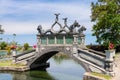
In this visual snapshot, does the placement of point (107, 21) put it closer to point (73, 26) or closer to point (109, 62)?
point (73, 26)

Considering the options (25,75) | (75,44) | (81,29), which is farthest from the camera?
(25,75)

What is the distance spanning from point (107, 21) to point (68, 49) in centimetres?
1027

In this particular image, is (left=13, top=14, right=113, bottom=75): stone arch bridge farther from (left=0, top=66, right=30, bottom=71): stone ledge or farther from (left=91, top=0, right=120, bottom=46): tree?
(left=91, top=0, right=120, bottom=46): tree

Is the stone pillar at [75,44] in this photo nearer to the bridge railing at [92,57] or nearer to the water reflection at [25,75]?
the bridge railing at [92,57]

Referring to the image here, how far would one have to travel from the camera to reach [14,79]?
109ft

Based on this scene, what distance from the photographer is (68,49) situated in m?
34.7

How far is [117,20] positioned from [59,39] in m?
10.0

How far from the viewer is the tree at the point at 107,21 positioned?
42375 mm

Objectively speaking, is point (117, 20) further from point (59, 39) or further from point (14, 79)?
point (14, 79)

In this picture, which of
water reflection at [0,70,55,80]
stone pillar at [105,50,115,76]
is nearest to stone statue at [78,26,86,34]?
water reflection at [0,70,55,80]

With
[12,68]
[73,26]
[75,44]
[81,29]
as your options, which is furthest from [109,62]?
[12,68]

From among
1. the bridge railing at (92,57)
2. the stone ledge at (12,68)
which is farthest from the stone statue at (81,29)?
the stone ledge at (12,68)

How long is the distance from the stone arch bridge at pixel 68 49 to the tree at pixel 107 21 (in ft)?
29.9

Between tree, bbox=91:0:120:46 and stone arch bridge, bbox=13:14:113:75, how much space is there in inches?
359
